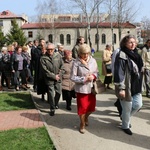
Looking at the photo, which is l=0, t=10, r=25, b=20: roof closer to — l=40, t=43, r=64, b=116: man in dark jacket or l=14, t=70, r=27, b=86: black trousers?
l=14, t=70, r=27, b=86: black trousers

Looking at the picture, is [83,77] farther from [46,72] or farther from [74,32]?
[74,32]

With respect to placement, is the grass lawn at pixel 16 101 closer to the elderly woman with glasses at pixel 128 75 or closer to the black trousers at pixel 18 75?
the black trousers at pixel 18 75

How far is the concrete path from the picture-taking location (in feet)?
15.5

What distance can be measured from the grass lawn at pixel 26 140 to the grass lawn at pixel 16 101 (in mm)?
2219

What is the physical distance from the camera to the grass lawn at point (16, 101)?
25.1 feet

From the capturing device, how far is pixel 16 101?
838 cm

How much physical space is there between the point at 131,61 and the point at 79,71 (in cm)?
103

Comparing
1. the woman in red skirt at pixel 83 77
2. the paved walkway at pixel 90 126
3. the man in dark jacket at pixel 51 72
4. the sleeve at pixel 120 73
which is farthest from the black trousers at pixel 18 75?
the sleeve at pixel 120 73

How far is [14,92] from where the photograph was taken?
32.5 ft

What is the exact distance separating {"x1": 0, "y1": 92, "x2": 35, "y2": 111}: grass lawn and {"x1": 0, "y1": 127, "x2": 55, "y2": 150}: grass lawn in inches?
87.4

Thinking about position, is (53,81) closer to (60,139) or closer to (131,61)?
(60,139)

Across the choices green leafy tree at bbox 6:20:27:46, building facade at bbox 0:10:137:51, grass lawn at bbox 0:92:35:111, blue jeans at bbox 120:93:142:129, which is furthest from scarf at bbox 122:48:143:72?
building facade at bbox 0:10:137:51

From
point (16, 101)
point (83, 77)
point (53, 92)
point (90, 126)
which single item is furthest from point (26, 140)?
point (16, 101)

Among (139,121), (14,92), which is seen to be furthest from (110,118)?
(14,92)
